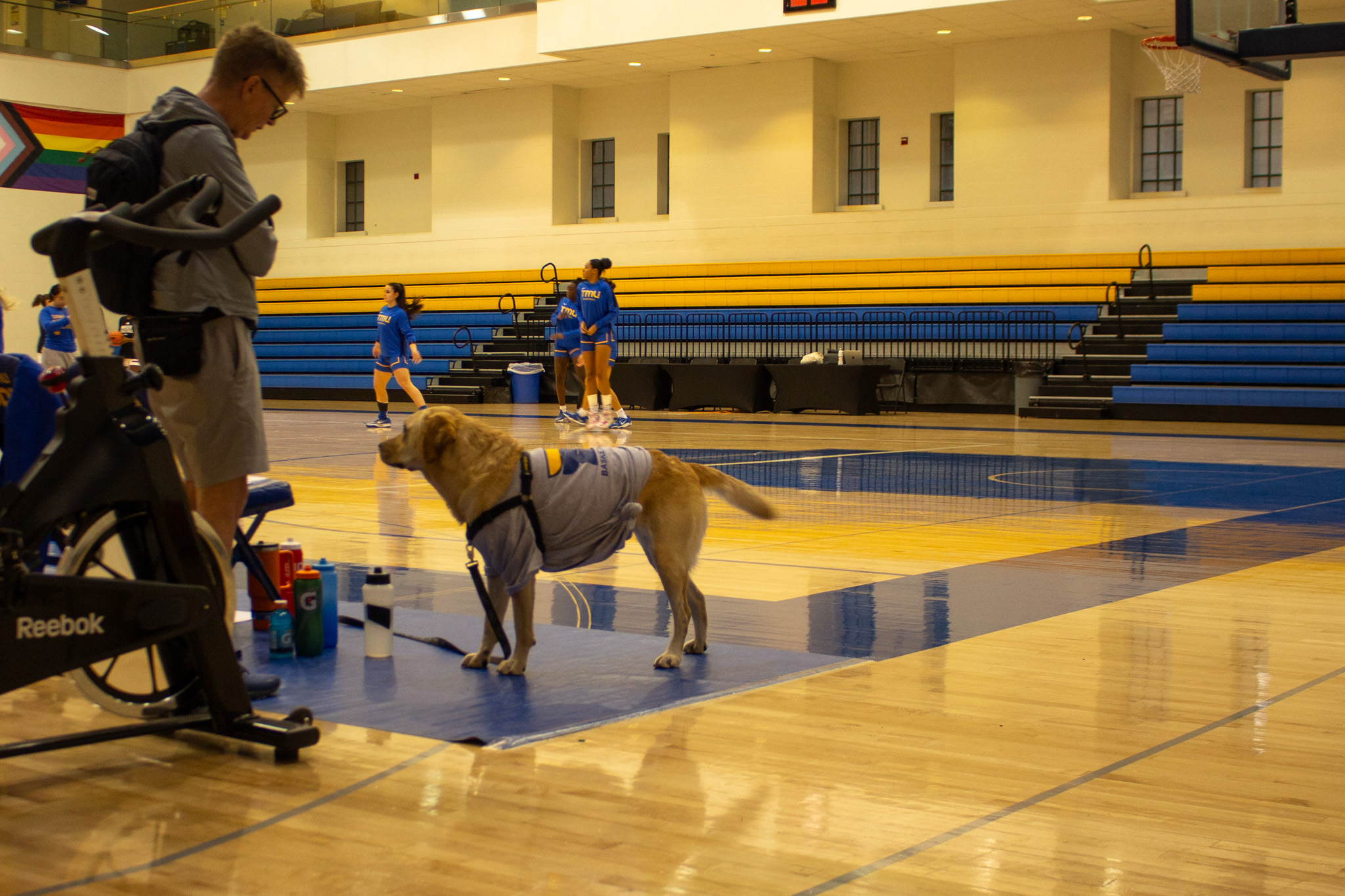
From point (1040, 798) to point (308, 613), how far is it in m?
2.39

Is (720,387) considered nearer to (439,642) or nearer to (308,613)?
(439,642)

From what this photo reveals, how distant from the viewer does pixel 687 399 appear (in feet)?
70.4

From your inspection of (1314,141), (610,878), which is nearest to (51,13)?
(1314,141)

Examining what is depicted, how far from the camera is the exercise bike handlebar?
2.98m

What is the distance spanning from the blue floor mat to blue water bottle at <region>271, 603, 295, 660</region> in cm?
5

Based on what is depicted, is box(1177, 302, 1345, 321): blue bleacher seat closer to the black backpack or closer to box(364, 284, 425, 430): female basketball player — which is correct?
box(364, 284, 425, 430): female basketball player

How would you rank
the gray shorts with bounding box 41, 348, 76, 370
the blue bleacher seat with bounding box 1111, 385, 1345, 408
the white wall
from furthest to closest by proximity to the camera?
1. the white wall
2. the blue bleacher seat with bounding box 1111, 385, 1345, 408
3. the gray shorts with bounding box 41, 348, 76, 370

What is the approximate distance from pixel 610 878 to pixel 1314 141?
2003 centimetres

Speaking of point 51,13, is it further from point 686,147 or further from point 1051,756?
point 1051,756

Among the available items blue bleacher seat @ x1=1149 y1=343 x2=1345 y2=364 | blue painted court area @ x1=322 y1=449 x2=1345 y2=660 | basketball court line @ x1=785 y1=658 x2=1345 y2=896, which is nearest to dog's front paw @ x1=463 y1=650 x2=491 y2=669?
blue painted court area @ x1=322 y1=449 x2=1345 y2=660

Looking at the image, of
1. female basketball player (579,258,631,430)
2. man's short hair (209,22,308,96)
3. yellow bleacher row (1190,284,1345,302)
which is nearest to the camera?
man's short hair (209,22,308,96)

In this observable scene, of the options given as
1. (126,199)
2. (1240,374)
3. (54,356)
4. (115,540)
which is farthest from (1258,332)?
(115,540)

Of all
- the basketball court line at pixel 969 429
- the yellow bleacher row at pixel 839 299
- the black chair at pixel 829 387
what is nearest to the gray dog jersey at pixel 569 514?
the basketball court line at pixel 969 429

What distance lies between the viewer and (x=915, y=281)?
71.2ft
